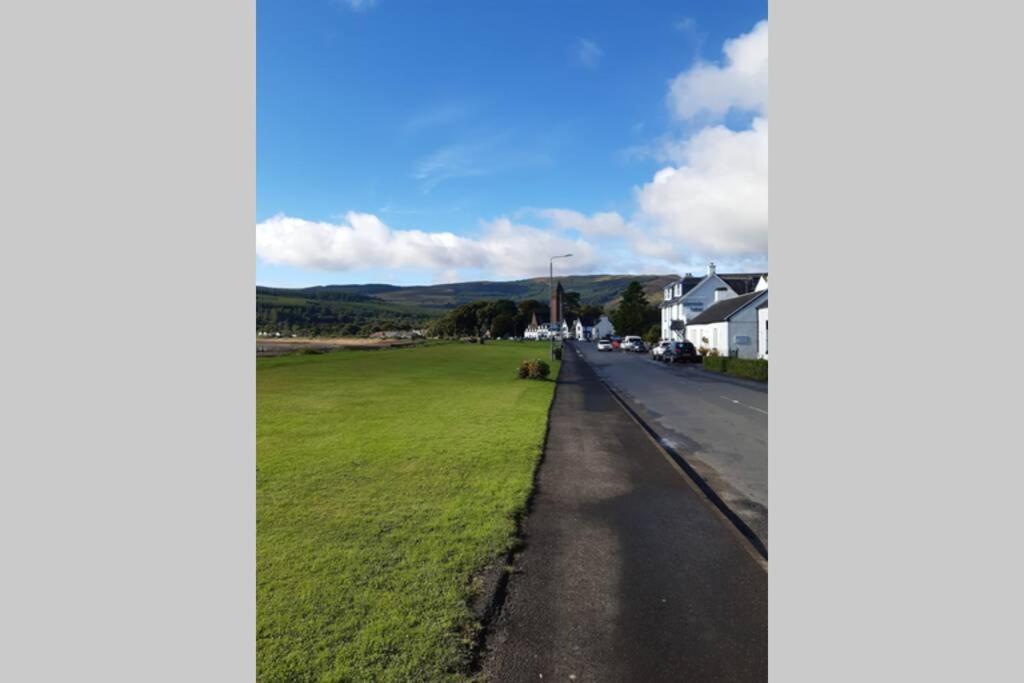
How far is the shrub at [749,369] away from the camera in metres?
25.2

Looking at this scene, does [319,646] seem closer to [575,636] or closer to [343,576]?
[343,576]

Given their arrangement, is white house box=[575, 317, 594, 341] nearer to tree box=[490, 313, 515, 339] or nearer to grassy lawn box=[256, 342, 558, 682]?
tree box=[490, 313, 515, 339]

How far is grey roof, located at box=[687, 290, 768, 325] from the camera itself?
40719 mm

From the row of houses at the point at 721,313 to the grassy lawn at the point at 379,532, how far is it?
1891 cm

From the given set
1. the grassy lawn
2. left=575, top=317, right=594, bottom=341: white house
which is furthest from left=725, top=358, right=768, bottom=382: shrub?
left=575, top=317, right=594, bottom=341: white house

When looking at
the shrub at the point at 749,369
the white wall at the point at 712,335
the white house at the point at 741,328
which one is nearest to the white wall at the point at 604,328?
the white wall at the point at 712,335

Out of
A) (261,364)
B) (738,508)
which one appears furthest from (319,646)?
(261,364)

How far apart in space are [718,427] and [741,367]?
52.7 feet

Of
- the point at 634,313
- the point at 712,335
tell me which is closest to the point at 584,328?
the point at 634,313

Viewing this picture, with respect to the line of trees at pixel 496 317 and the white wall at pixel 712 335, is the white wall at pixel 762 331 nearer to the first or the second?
the white wall at pixel 712 335

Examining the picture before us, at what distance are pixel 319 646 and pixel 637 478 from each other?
17.8 ft

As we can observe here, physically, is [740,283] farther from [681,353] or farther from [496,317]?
Result: [496,317]

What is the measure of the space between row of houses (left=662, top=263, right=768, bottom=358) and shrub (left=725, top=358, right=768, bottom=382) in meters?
0.94

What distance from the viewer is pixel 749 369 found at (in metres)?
26.5
